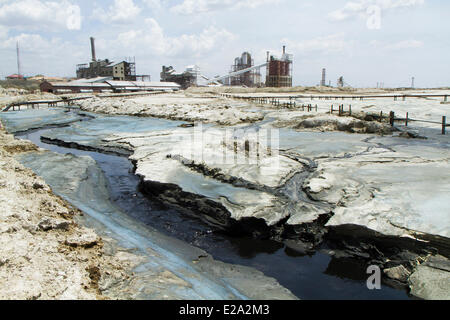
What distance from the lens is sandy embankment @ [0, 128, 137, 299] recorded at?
3818mm

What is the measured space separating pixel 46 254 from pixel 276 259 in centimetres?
377

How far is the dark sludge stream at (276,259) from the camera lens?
5.19 meters

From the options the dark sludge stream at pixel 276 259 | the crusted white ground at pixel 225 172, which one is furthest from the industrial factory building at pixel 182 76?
the dark sludge stream at pixel 276 259

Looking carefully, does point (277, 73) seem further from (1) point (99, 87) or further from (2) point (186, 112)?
(2) point (186, 112)

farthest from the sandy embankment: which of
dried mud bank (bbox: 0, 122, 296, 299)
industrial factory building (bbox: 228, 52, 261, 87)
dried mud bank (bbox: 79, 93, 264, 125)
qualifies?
industrial factory building (bbox: 228, 52, 261, 87)

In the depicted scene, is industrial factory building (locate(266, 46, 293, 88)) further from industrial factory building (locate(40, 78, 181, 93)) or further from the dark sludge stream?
the dark sludge stream

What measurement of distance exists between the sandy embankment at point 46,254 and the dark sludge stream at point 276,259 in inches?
73.0

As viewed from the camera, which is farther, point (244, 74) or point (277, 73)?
point (244, 74)

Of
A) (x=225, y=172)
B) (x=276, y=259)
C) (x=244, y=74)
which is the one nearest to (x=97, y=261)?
(x=276, y=259)

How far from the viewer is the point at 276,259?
6102mm

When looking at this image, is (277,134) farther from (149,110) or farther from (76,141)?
(149,110)

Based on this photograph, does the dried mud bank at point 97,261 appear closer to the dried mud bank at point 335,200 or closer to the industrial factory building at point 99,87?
the dried mud bank at point 335,200

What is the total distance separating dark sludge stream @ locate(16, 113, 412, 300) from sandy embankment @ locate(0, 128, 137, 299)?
73.0 inches

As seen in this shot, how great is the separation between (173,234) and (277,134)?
1002cm
